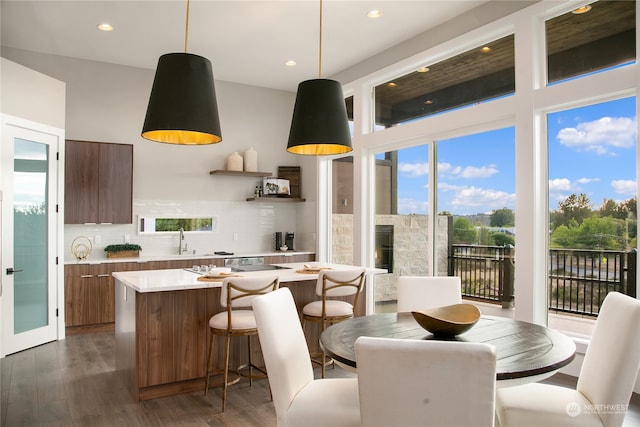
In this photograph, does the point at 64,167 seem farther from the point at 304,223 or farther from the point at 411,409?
the point at 411,409

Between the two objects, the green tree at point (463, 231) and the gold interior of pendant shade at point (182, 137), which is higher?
the gold interior of pendant shade at point (182, 137)

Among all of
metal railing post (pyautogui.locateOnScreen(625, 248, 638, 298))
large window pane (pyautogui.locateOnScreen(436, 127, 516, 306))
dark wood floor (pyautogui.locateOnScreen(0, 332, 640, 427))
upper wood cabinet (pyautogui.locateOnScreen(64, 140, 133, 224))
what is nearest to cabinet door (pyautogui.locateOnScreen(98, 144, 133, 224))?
upper wood cabinet (pyautogui.locateOnScreen(64, 140, 133, 224))

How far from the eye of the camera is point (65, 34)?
513cm

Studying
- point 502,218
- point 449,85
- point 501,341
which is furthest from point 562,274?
point 449,85

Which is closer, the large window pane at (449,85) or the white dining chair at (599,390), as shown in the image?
the white dining chair at (599,390)

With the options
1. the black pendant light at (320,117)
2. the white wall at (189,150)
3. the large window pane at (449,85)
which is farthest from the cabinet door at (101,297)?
the large window pane at (449,85)

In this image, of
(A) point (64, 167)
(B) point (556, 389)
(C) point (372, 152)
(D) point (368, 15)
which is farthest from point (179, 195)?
(B) point (556, 389)

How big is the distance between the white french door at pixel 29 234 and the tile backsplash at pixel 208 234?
70 centimetres

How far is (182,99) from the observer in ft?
9.18

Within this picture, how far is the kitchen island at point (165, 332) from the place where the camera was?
11.0 ft

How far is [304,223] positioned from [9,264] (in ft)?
12.9

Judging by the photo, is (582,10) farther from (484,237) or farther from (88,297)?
(88,297)

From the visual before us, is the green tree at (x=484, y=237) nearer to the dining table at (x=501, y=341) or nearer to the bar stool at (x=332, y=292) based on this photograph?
the bar stool at (x=332, y=292)

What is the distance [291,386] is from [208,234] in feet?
16.0
